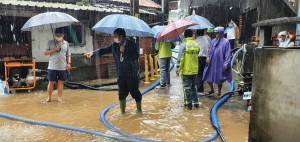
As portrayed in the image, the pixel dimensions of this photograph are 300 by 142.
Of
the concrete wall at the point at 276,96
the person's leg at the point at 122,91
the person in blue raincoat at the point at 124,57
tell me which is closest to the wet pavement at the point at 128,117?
the person's leg at the point at 122,91

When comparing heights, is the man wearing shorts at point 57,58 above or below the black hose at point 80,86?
above

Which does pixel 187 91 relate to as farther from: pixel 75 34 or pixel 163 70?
pixel 75 34

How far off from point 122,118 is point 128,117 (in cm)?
15

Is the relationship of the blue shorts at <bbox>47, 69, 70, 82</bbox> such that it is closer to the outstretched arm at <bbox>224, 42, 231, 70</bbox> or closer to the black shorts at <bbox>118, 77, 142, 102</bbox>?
the black shorts at <bbox>118, 77, 142, 102</bbox>

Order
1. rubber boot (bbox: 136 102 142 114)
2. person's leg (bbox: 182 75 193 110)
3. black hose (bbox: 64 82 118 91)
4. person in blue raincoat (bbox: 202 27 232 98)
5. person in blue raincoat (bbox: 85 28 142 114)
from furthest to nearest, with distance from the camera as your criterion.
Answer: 1. black hose (bbox: 64 82 118 91)
2. person in blue raincoat (bbox: 202 27 232 98)
3. person's leg (bbox: 182 75 193 110)
4. rubber boot (bbox: 136 102 142 114)
5. person in blue raincoat (bbox: 85 28 142 114)

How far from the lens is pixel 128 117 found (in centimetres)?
526

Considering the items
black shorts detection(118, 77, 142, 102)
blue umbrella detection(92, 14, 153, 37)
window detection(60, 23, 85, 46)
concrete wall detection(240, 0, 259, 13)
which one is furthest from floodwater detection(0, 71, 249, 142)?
concrete wall detection(240, 0, 259, 13)

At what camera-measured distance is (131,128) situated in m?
4.58

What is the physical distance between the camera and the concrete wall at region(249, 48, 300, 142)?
2.71 meters

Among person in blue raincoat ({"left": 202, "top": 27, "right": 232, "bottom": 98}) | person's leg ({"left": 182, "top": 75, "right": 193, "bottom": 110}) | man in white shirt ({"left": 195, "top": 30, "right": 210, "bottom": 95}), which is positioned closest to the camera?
person's leg ({"left": 182, "top": 75, "right": 193, "bottom": 110})

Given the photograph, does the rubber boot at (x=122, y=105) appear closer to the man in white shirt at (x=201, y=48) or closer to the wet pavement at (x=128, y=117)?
the wet pavement at (x=128, y=117)

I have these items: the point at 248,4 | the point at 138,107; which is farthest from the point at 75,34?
the point at 248,4

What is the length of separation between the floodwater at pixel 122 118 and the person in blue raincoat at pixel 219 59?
729 millimetres

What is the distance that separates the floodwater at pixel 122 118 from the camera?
13.8ft
